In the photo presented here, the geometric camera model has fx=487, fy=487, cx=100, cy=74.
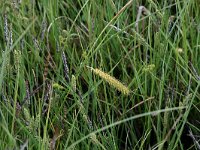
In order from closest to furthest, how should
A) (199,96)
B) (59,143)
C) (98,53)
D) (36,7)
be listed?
(59,143) < (199,96) < (98,53) < (36,7)

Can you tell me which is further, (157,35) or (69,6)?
(69,6)

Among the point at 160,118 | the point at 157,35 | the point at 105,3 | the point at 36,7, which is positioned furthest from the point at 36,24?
the point at 160,118

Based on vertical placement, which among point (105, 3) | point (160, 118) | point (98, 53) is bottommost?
point (160, 118)

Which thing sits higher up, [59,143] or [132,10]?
[132,10]

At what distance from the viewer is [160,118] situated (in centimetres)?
128

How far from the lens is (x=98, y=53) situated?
146cm

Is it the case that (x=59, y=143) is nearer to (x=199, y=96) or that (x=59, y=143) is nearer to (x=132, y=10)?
(x=199, y=96)

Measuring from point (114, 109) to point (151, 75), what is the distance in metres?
0.14

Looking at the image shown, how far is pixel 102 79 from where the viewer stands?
48.1 inches

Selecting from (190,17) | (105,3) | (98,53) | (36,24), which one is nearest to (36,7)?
(36,24)

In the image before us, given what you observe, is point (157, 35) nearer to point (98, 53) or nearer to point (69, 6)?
point (98, 53)

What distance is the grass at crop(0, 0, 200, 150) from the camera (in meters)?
1.19

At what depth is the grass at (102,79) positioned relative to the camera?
1.19 m

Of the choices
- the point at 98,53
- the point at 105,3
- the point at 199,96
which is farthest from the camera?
the point at 105,3
